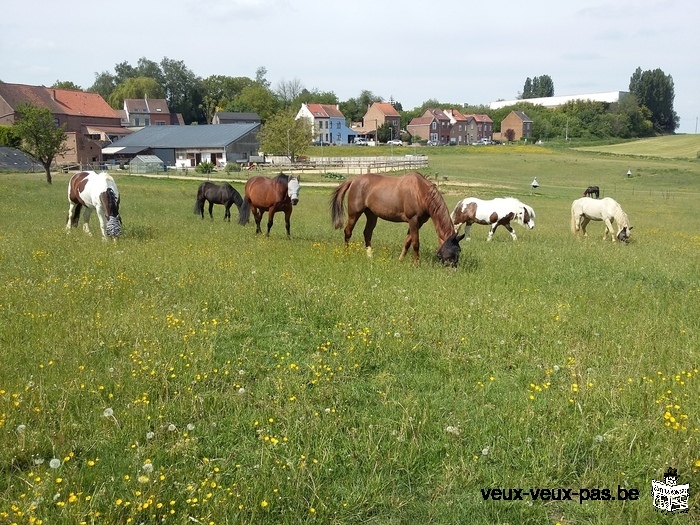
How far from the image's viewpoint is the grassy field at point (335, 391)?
4.07m

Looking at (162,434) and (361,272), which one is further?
(361,272)

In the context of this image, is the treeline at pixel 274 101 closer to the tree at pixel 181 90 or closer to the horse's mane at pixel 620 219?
the tree at pixel 181 90

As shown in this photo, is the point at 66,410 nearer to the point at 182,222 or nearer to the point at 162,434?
the point at 162,434

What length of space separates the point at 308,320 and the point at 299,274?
282 cm

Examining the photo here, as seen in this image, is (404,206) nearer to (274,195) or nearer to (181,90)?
(274,195)

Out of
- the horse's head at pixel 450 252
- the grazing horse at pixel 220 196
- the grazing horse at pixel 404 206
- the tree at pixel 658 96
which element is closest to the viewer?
the horse's head at pixel 450 252

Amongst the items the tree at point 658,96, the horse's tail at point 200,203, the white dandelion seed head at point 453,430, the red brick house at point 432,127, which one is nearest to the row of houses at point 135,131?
the red brick house at point 432,127

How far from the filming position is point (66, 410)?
4957 mm

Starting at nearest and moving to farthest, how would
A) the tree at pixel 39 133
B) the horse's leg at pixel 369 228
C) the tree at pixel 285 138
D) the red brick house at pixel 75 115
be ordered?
1. the horse's leg at pixel 369 228
2. the tree at pixel 39 133
3. the tree at pixel 285 138
4. the red brick house at pixel 75 115

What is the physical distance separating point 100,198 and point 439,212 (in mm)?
8787

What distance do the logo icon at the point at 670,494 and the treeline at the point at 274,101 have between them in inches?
4737

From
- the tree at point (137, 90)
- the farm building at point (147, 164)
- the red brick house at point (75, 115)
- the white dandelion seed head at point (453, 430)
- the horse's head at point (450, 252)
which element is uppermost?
the tree at point (137, 90)

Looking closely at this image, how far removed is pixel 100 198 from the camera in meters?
14.3

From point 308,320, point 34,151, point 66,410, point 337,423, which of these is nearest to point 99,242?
point 308,320
